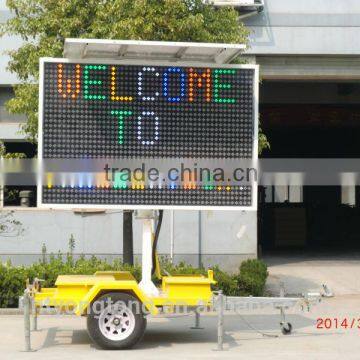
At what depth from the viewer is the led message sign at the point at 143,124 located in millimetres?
11750

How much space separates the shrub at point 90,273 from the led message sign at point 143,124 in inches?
193

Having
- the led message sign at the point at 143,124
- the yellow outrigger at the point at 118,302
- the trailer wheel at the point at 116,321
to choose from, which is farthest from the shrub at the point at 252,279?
the trailer wheel at the point at 116,321

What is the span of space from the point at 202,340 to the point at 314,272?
980cm

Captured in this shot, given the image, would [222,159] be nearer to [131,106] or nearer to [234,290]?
[131,106]

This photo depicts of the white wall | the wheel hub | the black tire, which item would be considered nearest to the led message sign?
the wheel hub

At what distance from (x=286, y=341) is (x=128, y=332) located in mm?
2429

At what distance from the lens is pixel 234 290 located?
17422mm

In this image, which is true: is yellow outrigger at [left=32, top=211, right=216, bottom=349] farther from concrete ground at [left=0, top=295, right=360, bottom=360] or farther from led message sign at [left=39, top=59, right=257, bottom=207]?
led message sign at [left=39, top=59, right=257, bottom=207]

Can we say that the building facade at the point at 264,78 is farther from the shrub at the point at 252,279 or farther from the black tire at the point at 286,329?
the black tire at the point at 286,329

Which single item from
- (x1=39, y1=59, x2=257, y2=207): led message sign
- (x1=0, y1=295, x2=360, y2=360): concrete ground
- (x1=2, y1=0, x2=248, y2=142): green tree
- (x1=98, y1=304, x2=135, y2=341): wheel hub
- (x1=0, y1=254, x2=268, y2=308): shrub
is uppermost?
(x1=2, y1=0, x2=248, y2=142): green tree

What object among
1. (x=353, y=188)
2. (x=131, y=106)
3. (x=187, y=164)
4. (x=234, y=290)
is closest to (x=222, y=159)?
(x=187, y=164)

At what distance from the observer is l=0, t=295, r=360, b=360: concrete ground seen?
1145 centimetres

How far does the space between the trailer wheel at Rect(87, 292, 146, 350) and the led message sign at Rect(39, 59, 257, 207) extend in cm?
128

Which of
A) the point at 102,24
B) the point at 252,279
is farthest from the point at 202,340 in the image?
the point at 102,24
